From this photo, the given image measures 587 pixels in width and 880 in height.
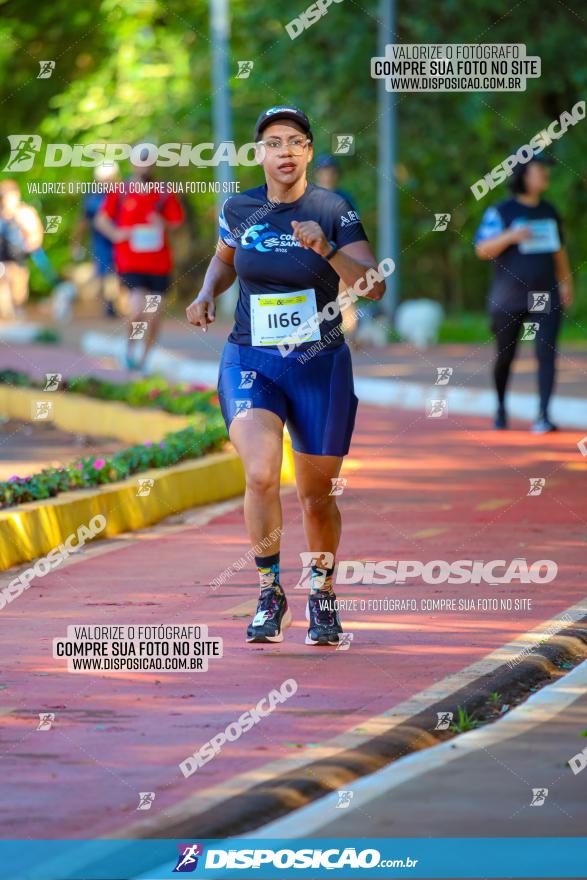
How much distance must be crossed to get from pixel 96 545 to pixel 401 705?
4.07 m

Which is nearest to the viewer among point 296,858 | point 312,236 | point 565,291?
point 296,858

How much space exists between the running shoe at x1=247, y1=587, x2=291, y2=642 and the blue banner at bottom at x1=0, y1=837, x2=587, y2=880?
103 inches

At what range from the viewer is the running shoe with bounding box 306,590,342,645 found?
765 cm

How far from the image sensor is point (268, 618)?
7688 mm

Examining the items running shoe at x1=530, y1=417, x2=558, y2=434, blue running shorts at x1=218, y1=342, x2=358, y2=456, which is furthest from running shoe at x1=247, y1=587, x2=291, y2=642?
running shoe at x1=530, y1=417, x2=558, y2=434

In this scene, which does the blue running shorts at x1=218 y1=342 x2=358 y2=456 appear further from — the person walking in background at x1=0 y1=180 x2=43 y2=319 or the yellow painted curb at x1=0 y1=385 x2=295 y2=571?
the person walking in background at x1=0 y1=180 x2=43 y2=319

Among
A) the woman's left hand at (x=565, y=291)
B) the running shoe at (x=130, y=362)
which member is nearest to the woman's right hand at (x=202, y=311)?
the woman's left hand at (x=565, y=291)

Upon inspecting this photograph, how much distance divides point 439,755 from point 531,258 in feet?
29.5

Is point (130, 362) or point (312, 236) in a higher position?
point (312, 236)

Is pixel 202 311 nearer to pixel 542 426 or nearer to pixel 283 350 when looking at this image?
pixel 283 350

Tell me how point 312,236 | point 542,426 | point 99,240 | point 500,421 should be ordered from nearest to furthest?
1. point 312,236
2. point 542,426
3. point 500,421
4. point 99,240

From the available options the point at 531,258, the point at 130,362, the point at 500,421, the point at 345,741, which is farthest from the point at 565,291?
the point at 345,741

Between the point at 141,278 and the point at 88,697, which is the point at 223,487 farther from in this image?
the point at 141,278

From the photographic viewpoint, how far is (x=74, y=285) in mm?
36312
